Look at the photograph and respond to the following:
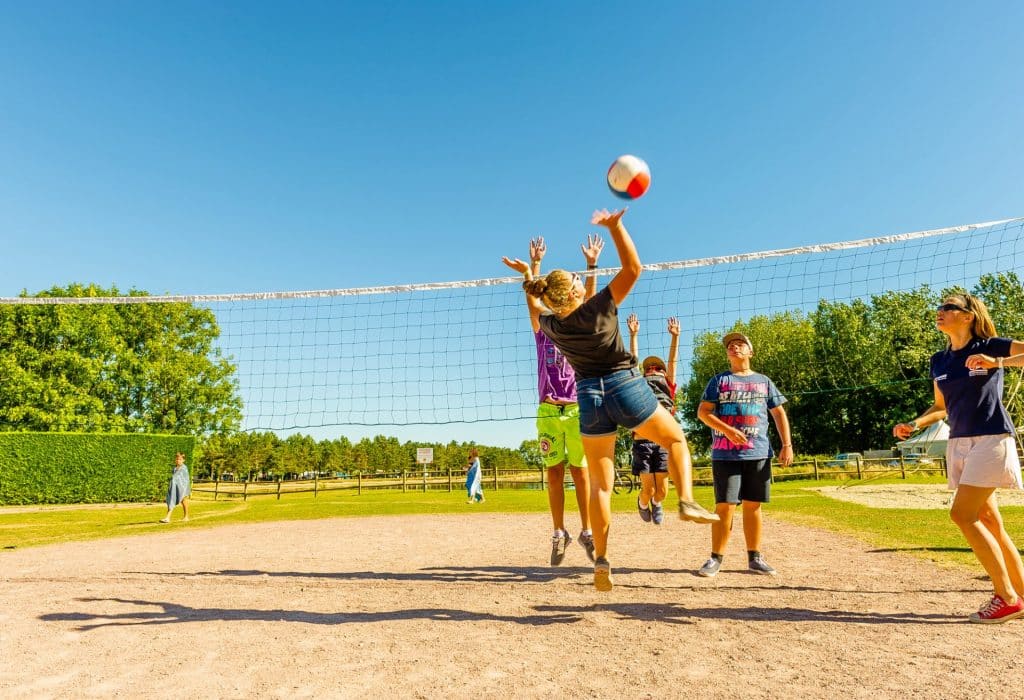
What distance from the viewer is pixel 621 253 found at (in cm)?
397

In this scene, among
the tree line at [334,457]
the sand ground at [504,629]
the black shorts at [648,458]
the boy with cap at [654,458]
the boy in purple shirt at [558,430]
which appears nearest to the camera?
the sand ground at [504,629]

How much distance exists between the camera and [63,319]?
99.5 ft

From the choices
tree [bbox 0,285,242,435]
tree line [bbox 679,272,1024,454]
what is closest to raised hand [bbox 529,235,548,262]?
tree line [bbox 679,272,1024,454]

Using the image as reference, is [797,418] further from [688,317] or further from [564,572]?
[564,572]

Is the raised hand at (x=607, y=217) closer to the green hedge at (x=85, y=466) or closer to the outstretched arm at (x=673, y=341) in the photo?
the outstretched arm at (x=673, y=341)

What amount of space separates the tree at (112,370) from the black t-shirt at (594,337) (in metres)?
32.3

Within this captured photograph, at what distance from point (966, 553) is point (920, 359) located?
31827 millimetres

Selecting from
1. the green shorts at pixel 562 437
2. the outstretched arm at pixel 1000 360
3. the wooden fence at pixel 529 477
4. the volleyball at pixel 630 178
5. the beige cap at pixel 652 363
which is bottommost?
the wooden fence at pixel 529 477

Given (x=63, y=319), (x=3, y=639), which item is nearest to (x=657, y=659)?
(x=3, y=639)

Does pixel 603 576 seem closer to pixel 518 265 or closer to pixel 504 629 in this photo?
pixel 504 629

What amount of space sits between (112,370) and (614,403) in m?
35.2

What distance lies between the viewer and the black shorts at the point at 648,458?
7285 millimetres

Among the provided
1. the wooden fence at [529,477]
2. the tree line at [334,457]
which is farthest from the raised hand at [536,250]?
the tree line at [334,457]

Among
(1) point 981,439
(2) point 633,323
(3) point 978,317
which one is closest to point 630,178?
(2) point 633,323
